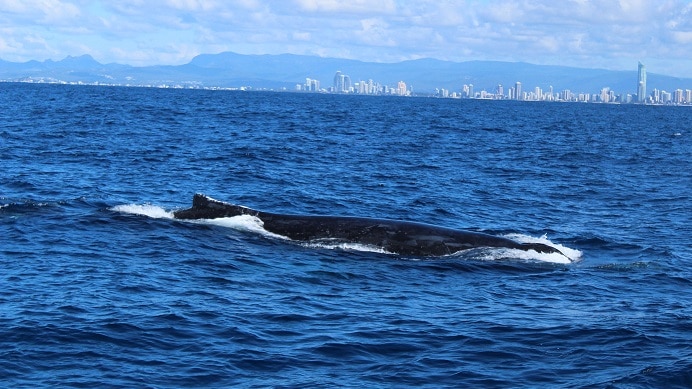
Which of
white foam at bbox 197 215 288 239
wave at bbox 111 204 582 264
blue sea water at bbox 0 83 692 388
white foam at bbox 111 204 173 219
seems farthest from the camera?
white foam at bbox 111 204 173 219

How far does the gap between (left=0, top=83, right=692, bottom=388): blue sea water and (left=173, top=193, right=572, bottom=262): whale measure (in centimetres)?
67

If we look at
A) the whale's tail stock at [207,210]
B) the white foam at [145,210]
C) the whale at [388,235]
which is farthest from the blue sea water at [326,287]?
the whale at [388,235]

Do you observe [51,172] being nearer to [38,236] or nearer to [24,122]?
[38,236]

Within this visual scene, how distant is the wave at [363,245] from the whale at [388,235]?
0.16 m

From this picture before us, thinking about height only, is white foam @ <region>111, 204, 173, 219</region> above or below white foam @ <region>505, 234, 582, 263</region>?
above

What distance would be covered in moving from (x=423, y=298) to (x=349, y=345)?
3.90 meters

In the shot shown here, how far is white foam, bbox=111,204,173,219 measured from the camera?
90.6 ft

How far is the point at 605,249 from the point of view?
86.9ft

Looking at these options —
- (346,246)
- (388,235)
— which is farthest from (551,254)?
(346,246)

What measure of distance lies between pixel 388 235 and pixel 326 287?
17.1ft

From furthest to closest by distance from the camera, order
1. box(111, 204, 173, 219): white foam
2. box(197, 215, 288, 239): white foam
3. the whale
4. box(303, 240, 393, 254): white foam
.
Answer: box(111, 204, 173, 219): white foam, box(197, 215, 288, 239): white foam, the whale, box(303, 240, 393, 254): white foam

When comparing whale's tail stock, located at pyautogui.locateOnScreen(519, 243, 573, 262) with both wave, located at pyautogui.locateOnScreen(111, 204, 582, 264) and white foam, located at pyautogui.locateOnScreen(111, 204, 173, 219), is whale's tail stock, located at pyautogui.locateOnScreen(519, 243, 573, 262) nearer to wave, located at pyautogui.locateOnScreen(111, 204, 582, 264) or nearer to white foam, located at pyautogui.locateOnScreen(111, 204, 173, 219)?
wave, located at pyautogui.locateOnScreen(111, 204, 582, 264)

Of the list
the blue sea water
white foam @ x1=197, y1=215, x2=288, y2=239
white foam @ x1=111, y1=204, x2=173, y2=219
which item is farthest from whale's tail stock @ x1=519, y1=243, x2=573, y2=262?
white foam @ x1=111, y1=204, x2=173, y2=219

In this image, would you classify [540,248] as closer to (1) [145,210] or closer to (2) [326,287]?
(2) [326,287]
